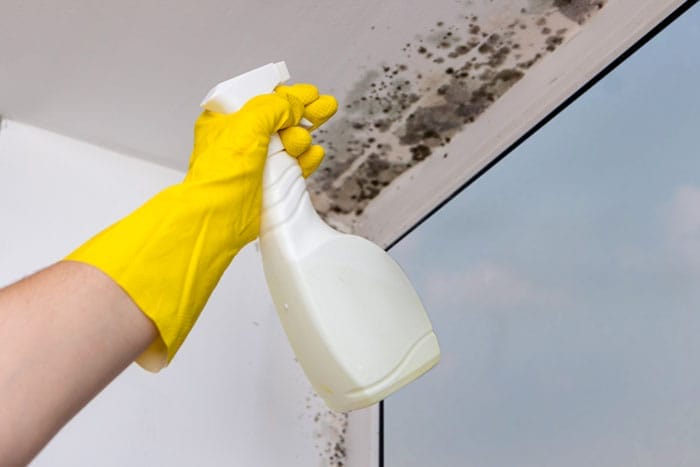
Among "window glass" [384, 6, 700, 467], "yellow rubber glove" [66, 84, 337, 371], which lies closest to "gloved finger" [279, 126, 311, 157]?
→ "yellow rubber glove" [66, 84, 337, 371]

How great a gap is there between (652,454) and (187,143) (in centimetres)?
118

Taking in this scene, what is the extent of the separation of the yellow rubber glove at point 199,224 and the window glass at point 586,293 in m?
0.49

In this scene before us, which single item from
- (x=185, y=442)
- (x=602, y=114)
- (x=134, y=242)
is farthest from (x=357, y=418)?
(x=134, y=242)

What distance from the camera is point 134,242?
0.75m

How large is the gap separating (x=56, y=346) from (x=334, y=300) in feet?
1.27

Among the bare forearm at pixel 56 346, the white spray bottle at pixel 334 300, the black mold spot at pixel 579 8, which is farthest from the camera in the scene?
the black mold spot at pixel 579 8

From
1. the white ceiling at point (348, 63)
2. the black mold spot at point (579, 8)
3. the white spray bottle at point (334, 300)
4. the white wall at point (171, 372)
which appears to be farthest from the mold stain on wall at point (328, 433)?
the black mold spot at point (579, 8)

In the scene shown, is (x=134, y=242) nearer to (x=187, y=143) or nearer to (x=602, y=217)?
(x=602, y=217)

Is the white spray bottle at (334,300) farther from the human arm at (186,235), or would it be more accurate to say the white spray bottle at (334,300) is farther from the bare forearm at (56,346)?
the bare forearm at (56,346)

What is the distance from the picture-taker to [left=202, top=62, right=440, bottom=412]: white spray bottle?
0.92 m

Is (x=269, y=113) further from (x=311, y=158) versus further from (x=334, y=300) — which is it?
(x=334, y=300)

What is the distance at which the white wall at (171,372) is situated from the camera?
152cm

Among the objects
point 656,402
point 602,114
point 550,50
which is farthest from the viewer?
point 550,50

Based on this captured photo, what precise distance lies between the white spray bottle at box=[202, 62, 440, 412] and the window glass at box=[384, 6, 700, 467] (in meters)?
0.33
